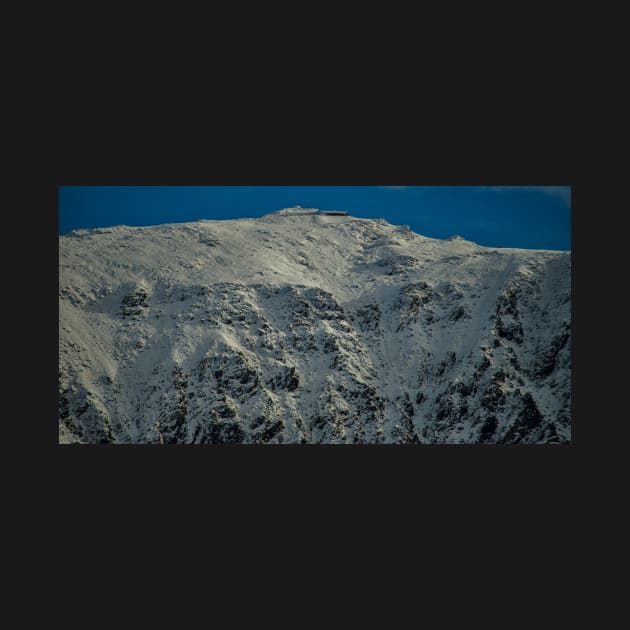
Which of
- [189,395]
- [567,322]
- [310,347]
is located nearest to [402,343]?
[310,347]

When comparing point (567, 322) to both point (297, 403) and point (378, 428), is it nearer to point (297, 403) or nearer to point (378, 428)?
point (378, 428)

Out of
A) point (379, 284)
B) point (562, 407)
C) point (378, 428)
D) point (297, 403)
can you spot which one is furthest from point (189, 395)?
point (562, 407)

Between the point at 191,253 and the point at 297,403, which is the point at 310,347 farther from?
the point at 191,253

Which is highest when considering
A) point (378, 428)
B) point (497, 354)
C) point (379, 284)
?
point (379, 284)

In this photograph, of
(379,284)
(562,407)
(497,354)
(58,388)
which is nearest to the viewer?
(58,388)

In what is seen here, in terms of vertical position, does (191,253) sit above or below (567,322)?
above

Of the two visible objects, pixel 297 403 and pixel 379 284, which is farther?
pixel 379 284

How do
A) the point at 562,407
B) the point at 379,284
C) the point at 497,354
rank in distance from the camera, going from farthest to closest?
the point at 379,284 → the point at 497,354 → the point at 562,407
